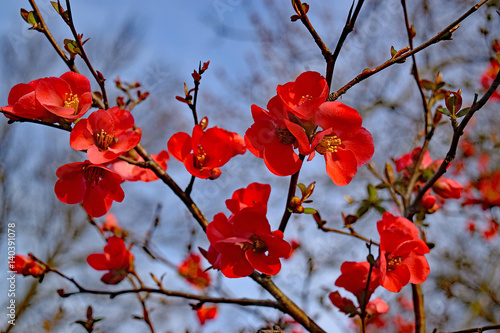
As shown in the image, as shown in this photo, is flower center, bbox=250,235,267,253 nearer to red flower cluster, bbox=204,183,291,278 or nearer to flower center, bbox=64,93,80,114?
red flower cluster, bbox=204,183,291,278

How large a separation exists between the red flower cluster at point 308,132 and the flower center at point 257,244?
0.21 meters

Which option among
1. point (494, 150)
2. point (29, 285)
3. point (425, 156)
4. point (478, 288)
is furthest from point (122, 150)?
point (29, 285)

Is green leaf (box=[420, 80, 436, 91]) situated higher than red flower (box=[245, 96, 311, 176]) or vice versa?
Answer: green leaf (box=[420, 80, 436, 91])

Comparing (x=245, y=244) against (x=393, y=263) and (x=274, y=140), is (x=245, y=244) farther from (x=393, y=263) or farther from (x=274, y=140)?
(x=393, y=263)

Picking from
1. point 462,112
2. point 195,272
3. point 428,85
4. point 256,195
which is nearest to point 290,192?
point 256,195

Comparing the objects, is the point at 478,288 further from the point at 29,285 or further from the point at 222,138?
the point at 29,285

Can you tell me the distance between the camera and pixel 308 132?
3.15 feet

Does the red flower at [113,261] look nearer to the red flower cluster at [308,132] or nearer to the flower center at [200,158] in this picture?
the flower center at [200,158]

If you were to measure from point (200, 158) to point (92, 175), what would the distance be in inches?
13.0

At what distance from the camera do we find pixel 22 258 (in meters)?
1.49

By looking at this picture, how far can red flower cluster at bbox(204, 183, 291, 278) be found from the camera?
1021 mm

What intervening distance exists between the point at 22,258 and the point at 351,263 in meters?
1.23

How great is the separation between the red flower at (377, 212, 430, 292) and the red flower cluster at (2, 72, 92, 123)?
945mm

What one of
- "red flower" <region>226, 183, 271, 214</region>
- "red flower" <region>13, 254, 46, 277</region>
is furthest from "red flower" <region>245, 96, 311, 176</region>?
"red flower" <region>13, 254, 46, 277</region>
